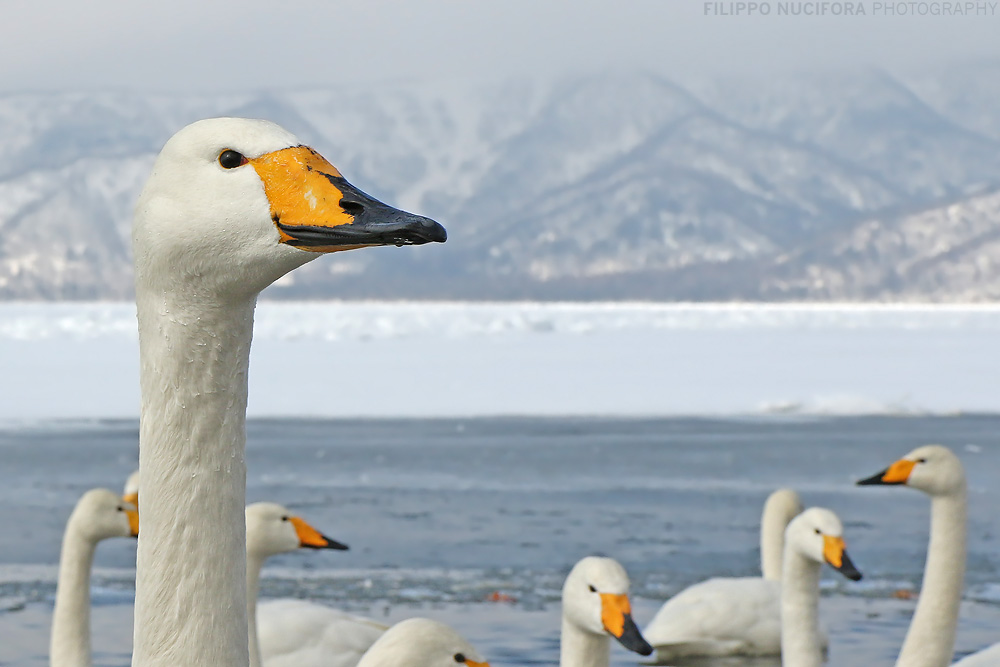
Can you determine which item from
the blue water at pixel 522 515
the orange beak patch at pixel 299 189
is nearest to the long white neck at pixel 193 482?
the orange beak patch at pixel 299 189

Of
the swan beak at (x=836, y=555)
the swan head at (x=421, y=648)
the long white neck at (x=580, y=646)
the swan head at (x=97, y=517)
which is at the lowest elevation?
the long white neck at (x=580, y=646)

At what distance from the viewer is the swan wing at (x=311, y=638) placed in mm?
5754

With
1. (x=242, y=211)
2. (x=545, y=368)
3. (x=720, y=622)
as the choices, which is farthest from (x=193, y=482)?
(x=545, y=368)

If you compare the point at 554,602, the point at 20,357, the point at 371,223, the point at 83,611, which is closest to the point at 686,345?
the point at 20,357

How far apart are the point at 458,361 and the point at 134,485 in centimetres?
2874

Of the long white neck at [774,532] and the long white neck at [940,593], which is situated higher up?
the long white neck at [774,532]

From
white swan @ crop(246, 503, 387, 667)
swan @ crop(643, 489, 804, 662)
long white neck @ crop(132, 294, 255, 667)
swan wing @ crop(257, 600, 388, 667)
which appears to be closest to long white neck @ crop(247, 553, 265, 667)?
white swan @ crop(246, 503, 387, 667)

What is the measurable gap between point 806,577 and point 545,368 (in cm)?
2763

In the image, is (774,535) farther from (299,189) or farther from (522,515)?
(299,189)

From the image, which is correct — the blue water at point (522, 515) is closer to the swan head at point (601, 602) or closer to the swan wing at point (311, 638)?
the swan wing at point (311, 638)

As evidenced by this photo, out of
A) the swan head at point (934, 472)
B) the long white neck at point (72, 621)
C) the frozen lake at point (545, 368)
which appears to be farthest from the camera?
the frozen lake at point (545, 368)

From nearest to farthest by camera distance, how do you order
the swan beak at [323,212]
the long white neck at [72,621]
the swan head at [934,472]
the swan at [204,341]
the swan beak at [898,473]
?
the swan beak at [323,212] < the swan at [204,341] < the long white neck at [72,621] < the swan head at [934,472] < the swan beak at [898,473]

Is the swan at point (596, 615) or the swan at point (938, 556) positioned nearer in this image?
the swan at point (596, 615)

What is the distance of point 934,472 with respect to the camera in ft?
18.0
